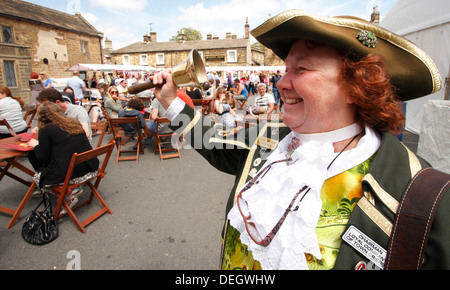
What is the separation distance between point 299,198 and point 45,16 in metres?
27.4

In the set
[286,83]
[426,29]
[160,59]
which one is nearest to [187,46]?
[160,59]

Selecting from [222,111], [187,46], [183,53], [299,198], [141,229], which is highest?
[187,46]

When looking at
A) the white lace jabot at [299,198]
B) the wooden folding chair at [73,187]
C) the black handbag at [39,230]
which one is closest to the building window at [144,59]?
the wooden folding chair at [73,187]

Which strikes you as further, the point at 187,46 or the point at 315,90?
the point at 187,46

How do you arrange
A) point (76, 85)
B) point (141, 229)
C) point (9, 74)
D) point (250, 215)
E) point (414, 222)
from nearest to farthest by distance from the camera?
point (414, 222) → point (250, 215) → point (141, 229) → point (76, 85) → point (9, 74)

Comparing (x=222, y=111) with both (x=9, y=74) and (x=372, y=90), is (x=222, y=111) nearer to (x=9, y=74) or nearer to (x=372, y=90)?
(x=372, y=90)

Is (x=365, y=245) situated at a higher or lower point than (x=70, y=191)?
higher

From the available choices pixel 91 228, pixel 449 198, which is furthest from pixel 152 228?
pixel 449 198

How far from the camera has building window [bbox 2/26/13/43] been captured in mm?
16795

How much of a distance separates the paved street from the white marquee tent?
253 inches

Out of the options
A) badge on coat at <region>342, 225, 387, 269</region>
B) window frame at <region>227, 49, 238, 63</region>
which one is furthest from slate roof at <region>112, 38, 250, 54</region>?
badge on coat at <region>342, 225, 387, 269</region>

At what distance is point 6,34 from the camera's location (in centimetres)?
1706

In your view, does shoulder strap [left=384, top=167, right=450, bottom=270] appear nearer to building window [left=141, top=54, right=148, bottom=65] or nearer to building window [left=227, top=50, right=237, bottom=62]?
building window [left=227, top=50, right=237, bottom=62]

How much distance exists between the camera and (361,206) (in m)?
0.90
